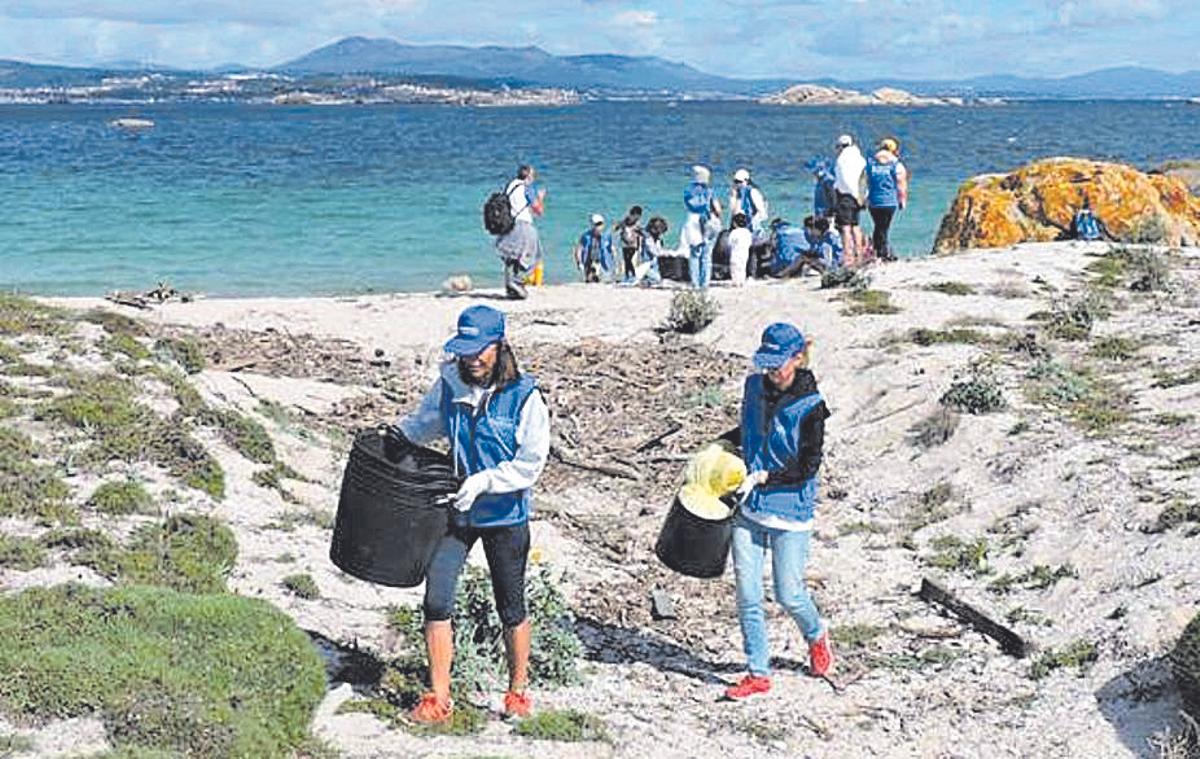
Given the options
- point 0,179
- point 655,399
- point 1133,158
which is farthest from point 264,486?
point 1133,158

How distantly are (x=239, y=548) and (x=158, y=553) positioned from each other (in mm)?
656

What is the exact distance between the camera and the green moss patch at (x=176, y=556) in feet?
24.2

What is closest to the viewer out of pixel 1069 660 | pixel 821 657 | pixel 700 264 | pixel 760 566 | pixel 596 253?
pixel 760 566

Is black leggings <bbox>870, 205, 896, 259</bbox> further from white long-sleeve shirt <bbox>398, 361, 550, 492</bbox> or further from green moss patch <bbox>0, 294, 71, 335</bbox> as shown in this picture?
white long-sleeve shirt <bbox>398, 361, 550, 492</bbox>

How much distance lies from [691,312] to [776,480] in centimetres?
947

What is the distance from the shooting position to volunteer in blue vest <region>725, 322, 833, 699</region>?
21.9 feet

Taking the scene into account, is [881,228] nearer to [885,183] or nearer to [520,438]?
[885,183]

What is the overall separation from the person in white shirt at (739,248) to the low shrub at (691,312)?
260 centimetres

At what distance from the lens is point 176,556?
7.71m

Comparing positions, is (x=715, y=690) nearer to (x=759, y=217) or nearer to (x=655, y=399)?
(x=655, y=399)

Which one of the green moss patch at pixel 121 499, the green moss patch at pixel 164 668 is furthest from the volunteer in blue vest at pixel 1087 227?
the green moss patch at pixel 164 668

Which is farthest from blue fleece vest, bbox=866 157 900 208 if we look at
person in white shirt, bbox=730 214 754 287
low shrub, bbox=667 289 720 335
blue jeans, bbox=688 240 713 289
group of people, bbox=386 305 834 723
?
group of people, bbox=386 305 834 723

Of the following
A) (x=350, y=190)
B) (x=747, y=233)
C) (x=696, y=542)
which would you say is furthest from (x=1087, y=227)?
(x=350, y=190)

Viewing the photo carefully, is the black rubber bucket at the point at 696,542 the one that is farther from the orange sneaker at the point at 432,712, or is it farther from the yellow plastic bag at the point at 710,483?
the orange sneaker at the point at 432,712
